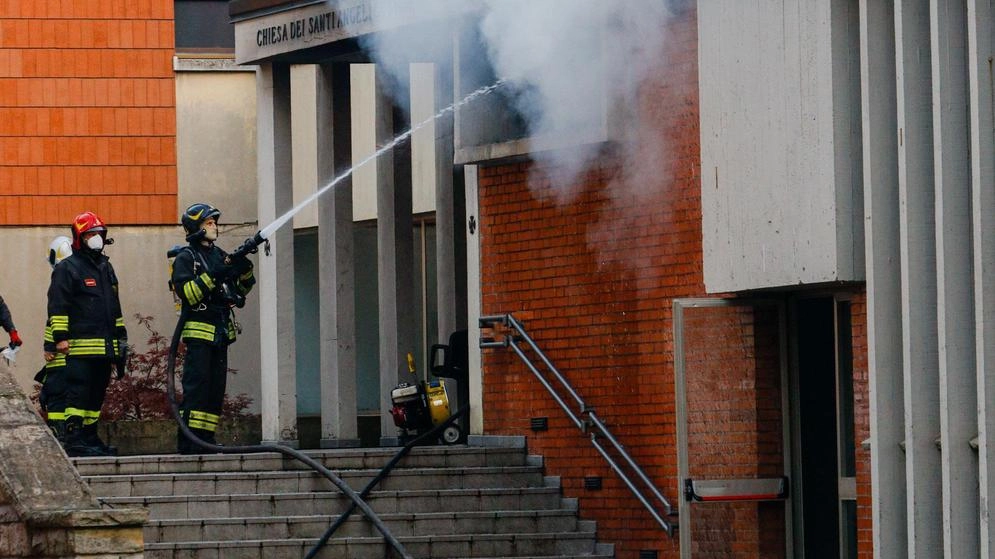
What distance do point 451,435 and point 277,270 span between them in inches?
92.7

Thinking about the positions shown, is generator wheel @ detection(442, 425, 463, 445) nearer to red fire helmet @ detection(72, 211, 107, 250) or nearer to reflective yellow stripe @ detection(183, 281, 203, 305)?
reflective yellow stripe @ detection(183, 281, 203, 305)

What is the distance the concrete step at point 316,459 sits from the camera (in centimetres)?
1374

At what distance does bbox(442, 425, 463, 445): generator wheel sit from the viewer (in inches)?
601

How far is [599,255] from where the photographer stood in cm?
1417

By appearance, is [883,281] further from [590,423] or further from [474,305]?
[474,305]

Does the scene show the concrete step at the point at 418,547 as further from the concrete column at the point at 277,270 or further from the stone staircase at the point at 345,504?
the concrete column at the point at 277,270

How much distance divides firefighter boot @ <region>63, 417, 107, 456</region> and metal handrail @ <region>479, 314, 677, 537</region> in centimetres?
293

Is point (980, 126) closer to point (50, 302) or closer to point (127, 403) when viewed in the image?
point (50, 302)

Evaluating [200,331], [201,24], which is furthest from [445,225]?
[201,24]

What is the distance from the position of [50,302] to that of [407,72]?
161 inches

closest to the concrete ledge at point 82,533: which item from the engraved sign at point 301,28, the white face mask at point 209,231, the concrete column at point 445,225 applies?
the white face mask at point 209,231

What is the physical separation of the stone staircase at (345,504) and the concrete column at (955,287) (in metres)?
3.70

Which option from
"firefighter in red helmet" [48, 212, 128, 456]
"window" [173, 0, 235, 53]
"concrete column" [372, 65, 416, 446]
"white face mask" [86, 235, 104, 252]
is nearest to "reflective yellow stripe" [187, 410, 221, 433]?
"firefighter in red helmet" [48, 212, 128, 456]

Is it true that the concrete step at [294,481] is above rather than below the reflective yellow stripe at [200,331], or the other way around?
below
